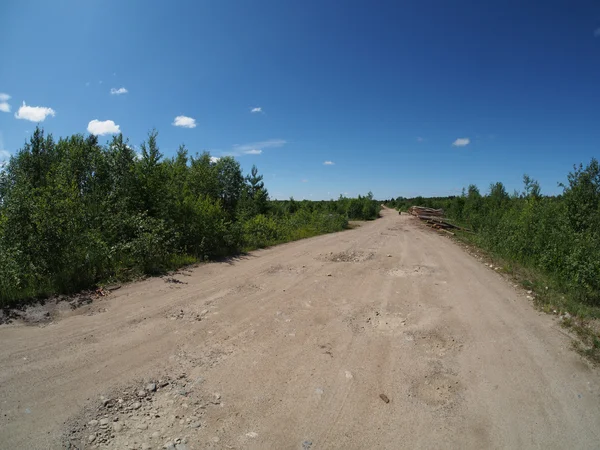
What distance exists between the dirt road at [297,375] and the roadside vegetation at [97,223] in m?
1.36

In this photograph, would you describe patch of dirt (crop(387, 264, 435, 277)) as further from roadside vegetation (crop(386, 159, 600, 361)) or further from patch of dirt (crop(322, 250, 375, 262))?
roadside vegetation (crop(386, 159, 600, 361))

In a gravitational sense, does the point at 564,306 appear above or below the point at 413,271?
below

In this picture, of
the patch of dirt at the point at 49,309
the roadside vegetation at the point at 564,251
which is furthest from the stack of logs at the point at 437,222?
the patch of dirt at the point at 49,309

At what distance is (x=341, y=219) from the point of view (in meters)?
23.3

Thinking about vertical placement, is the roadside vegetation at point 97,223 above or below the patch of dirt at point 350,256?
above

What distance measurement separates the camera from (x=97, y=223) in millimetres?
7547

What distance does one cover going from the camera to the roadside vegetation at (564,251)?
543cm

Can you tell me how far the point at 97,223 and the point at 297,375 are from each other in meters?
6.91

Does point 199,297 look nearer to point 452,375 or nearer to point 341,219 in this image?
point 452,375

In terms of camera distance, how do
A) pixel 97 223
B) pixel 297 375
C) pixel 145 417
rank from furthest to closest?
pixel 97 223 → pixel 297 375 → pixel 145 417

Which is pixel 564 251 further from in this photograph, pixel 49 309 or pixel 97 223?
pixel 97 223

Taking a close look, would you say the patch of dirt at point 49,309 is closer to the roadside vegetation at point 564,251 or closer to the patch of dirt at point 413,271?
the patch of dirt at point 413,271

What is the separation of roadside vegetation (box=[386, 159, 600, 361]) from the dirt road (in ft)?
2.07

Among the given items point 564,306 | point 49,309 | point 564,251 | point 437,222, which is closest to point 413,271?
point 564,306
